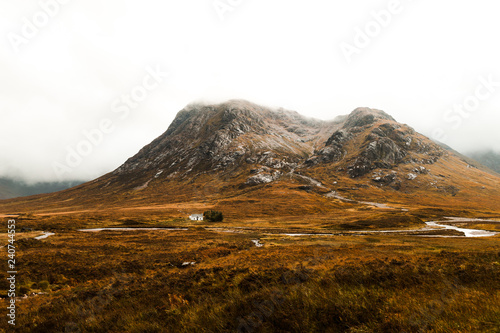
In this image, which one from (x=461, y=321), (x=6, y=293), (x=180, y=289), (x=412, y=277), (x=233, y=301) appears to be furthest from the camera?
(x=6, y=293)

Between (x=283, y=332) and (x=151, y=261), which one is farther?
(x=151, y=261)

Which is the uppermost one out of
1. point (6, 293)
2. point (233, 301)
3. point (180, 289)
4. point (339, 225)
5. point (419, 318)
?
point (419, 318)

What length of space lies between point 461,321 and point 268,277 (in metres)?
8.56

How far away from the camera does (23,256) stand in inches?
1112

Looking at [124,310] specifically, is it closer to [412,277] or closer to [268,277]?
[268,277]

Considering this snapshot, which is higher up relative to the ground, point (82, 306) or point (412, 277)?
point (412, 277)

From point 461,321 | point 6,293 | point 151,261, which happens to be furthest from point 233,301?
point 151,261

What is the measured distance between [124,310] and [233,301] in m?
4.68

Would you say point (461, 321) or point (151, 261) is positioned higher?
point (461, 321)

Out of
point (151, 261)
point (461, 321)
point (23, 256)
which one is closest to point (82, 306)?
point (461, 321)

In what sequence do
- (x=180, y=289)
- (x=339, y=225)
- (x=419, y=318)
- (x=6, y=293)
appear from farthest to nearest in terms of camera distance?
(x=339, y=225) → (x=6, y=293) → (x=180, y=289) → (x=419, y=318)

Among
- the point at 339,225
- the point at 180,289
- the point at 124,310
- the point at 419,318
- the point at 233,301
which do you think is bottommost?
the point at 339,225

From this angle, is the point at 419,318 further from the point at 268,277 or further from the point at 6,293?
the point at 6,293

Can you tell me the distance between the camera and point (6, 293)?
17.4m
